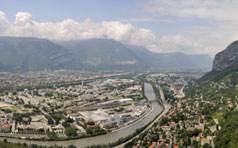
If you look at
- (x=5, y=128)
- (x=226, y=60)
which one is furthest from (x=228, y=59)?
(x=5, y=128)

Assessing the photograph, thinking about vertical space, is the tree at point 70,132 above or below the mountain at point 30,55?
below

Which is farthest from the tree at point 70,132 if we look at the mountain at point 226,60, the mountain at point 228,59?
the mountain at point 228,59

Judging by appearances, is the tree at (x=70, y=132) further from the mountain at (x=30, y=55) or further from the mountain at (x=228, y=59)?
the mountain at (x=30, y=55)

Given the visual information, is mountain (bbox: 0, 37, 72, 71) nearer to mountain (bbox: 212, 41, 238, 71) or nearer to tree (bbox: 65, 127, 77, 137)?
mountain (bbox: 212, 41, 238, 71)

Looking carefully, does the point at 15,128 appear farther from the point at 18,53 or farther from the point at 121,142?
the point at 18,53

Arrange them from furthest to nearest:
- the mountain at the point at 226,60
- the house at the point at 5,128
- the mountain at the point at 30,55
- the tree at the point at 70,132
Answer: the mountain at the point at 30,55 < the mountain at the point at 226,60 < the house at the point at 5,128 < the tree at the point at 70,132

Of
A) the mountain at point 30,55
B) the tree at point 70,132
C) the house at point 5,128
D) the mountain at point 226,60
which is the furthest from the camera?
the mountain at point 30,55

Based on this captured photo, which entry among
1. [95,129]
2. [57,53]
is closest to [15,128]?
[95,129]

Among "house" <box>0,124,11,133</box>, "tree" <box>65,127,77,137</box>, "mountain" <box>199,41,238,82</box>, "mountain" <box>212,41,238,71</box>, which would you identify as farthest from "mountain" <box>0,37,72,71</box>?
"tree" <box>65,127,77,137</box>
